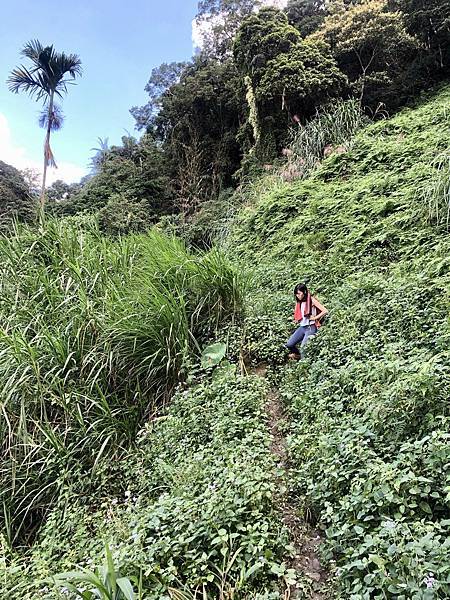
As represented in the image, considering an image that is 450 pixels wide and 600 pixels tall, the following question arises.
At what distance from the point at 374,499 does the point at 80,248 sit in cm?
392

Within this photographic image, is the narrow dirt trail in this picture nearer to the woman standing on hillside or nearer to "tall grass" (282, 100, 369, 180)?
the woman standing on hillside

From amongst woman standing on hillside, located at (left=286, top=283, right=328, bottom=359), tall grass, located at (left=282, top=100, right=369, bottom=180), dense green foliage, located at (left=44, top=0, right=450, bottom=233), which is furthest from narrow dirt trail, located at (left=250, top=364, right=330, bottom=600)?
dense green foliage, located at (left=44, top=0, right=450, bottom=233)

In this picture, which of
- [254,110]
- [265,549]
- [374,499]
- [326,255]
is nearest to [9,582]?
[265,549]

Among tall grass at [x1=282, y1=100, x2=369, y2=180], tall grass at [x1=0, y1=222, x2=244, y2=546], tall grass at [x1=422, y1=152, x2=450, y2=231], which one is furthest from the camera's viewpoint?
tall grass at [x1=282, y1=100, x2=369, y2=180]

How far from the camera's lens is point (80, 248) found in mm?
4758

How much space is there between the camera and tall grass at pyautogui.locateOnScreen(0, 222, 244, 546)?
3.32 meters

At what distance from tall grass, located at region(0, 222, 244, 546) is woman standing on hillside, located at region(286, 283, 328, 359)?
2.25ft

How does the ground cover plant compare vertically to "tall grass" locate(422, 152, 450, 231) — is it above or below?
below

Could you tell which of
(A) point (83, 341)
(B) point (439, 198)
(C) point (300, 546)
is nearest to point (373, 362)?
(C) point (300, 546)

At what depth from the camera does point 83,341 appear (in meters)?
3.90

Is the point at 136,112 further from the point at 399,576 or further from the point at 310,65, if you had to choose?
the point at 399,576

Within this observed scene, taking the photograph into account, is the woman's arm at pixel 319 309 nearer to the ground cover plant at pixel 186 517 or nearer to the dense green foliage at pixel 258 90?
the ground cover plant at pixel 186 517

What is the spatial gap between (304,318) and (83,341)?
2165mm

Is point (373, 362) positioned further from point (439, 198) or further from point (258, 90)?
point (258, 90)
